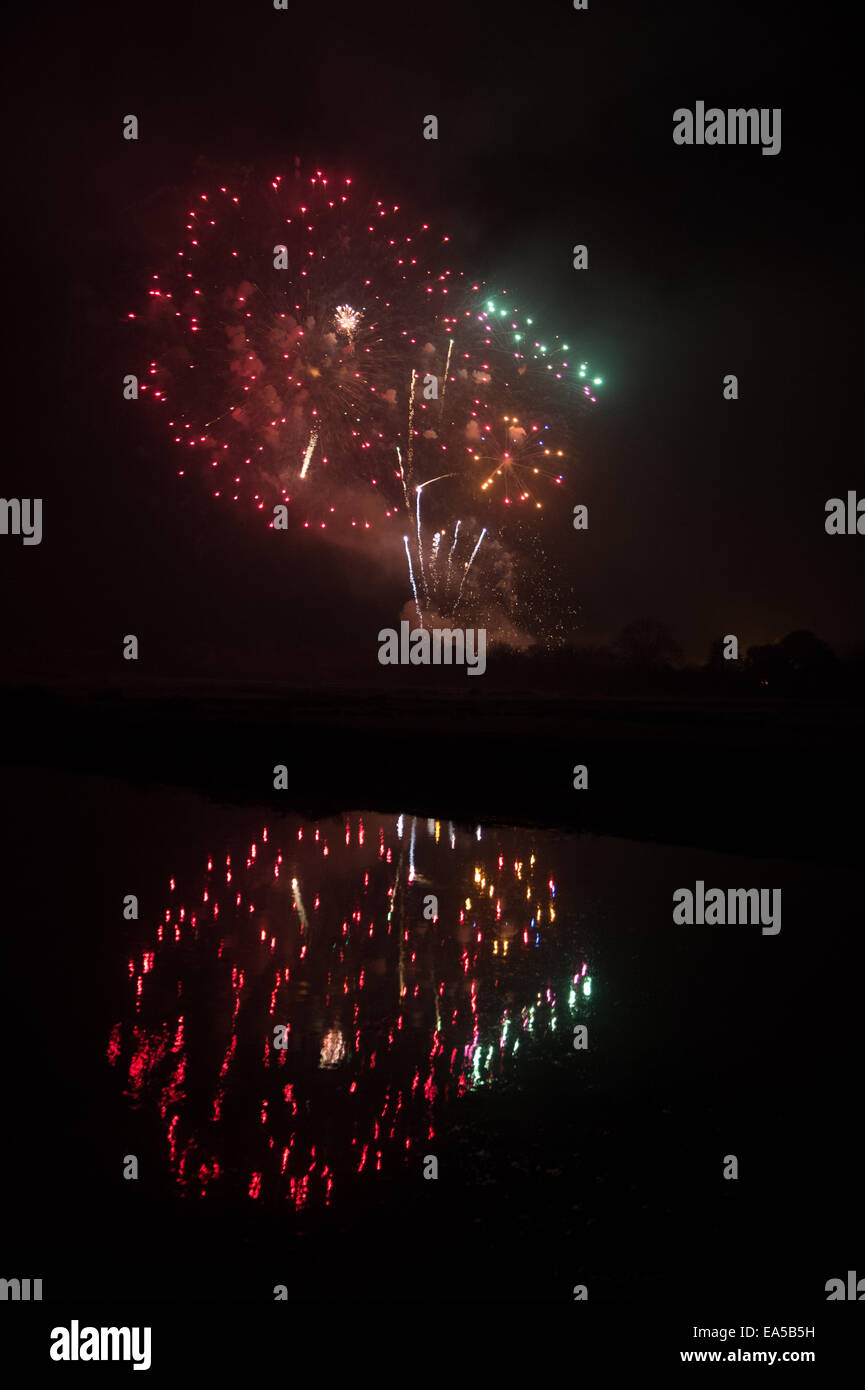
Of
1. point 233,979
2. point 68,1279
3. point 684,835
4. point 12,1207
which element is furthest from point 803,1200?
point 684,835

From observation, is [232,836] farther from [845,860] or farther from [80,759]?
[80,759]

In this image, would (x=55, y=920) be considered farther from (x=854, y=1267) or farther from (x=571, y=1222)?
(x=854, y=1267)

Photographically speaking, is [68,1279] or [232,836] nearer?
[68,1279]

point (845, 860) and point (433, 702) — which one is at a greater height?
point (433, 702)
